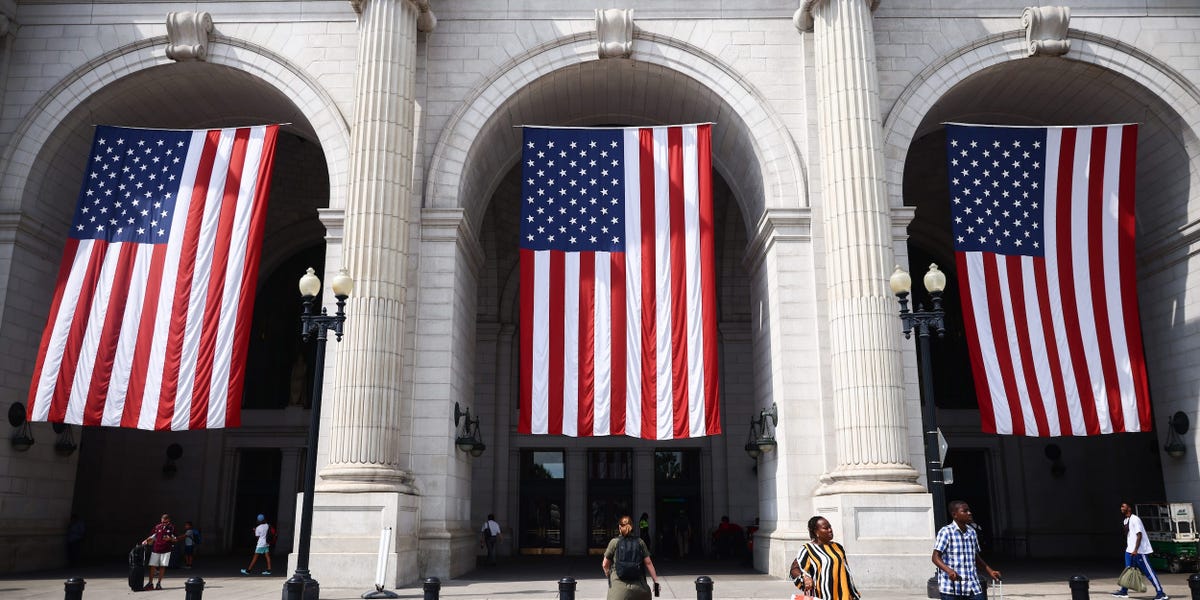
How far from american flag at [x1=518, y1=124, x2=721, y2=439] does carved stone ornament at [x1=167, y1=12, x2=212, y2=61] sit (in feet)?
27.1

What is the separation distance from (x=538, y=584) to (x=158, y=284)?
10978 millimetres

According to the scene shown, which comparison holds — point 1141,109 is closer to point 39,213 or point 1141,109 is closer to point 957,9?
point 957,9

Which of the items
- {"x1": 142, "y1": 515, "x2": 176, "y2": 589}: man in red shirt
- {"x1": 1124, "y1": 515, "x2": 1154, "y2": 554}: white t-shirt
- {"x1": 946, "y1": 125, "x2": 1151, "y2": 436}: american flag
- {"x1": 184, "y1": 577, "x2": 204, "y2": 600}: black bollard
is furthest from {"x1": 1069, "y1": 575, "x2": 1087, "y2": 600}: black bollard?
{"x1": 142, "y1": 515, "x2": 176, "y2": 589}: man in red shirt

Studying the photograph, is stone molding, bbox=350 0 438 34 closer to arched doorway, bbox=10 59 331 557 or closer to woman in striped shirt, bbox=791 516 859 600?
arched doorway, bbox=10 59 331 557

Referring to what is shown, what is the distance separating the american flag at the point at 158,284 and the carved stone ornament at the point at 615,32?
8.08m

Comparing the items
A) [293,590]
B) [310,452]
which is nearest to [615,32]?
[310,452]

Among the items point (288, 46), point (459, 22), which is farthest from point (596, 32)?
point (288, 46)

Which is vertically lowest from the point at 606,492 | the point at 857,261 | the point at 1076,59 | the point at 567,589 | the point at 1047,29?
the point at 567,589

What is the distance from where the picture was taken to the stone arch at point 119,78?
21.3 meters

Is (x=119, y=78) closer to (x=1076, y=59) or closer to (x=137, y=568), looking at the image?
(x=137, y=568)

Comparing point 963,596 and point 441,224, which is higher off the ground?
point 441,224

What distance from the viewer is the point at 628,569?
31.0ft

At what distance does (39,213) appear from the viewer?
2222 centimetres

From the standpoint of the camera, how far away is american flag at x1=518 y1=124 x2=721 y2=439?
19.8 metres
